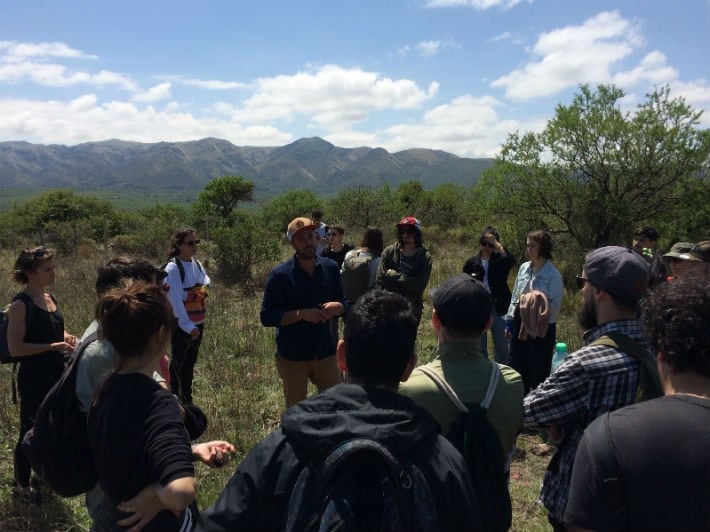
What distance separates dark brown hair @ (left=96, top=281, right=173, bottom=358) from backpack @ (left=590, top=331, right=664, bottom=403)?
173cm

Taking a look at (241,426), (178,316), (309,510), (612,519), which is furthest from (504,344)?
(309,510)

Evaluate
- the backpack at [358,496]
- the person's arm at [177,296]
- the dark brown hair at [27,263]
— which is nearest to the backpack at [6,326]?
the dark brown hair at [27,263]

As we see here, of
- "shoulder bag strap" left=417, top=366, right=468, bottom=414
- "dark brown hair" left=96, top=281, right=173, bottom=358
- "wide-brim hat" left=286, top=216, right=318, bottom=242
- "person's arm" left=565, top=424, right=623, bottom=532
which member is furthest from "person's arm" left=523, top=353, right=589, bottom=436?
"wide-brim hat" left=286, top=216, right=318, bottom=242

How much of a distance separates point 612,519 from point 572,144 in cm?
1054

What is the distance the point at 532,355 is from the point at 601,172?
7.34m

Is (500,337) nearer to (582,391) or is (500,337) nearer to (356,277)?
(356,277)

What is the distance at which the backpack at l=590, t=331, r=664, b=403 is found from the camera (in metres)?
1.91

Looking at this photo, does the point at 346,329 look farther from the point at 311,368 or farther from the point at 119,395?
the point at 311,368

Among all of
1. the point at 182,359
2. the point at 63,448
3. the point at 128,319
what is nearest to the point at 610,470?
the point at 128,319

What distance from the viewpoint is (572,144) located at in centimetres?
1058

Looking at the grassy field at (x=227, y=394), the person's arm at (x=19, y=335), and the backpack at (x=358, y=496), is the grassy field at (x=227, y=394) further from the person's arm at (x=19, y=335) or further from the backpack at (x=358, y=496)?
the backpack at (x=358, y=496)

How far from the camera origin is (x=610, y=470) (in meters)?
1.31

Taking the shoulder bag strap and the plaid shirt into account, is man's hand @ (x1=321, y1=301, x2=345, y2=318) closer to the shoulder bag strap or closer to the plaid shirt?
the shoulder bag strap

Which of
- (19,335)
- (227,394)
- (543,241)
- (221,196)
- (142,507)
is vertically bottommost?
(227,394)
